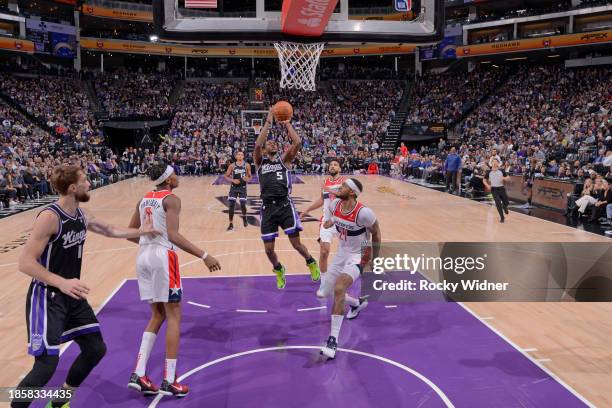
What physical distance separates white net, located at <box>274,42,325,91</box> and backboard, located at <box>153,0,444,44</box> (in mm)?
522

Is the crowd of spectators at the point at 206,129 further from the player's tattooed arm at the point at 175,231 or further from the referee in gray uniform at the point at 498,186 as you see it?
the player's tattooed arm at the point at 175,231

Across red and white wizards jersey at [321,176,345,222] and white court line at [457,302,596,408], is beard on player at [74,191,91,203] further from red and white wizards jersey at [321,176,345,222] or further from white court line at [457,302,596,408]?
white court line at [457,302,596,408]

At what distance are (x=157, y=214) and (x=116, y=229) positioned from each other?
1.27ft

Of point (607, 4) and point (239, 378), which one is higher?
point (607, 4)

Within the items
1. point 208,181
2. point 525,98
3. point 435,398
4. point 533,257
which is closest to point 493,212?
point 533,257

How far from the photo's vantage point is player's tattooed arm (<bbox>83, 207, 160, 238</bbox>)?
383 centimetres

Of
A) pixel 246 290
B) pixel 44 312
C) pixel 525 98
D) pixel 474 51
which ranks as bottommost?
pixel 246 290

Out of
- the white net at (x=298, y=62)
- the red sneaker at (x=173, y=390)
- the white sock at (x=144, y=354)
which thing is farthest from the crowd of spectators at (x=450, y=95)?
the red sneaker at (x=173, y=390)

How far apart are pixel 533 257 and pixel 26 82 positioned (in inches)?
1306

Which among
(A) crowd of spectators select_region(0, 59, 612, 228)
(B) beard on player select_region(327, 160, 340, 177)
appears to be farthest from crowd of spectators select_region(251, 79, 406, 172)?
(B) beard on player select_region(327, 160, 340, 177)

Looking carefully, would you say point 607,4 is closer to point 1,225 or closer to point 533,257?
point 533,257

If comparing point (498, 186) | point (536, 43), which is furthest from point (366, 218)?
point (536, 43)

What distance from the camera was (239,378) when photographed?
447cm

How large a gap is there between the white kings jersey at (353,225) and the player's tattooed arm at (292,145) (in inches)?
54.0
